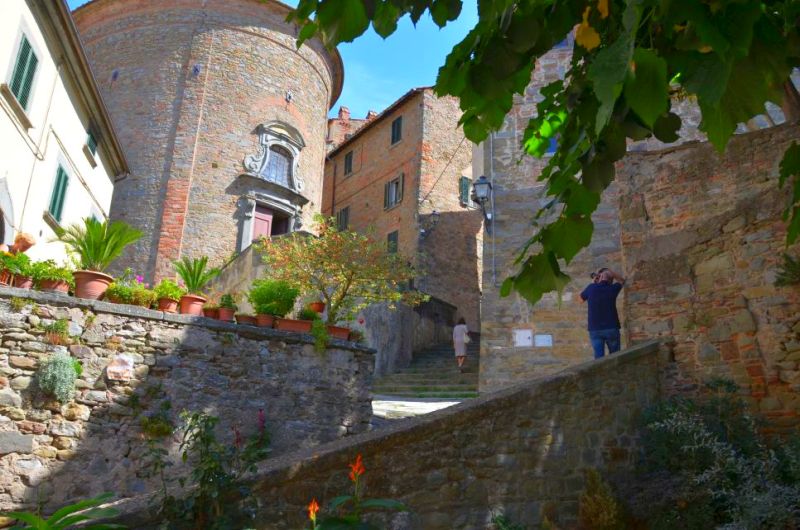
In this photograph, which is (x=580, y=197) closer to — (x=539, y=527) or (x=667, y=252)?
(x=539, y=527)

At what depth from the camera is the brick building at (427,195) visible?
71.3 feet

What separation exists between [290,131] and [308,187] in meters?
2.02

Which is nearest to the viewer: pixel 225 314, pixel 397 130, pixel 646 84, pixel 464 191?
pixel 646 84

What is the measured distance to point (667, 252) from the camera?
7.20 meters

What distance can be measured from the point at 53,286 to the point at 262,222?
13.6 metres

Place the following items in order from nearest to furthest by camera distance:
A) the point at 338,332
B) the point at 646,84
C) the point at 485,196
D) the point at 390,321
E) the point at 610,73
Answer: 1. the point at 610,73
2. the point at 646,84
3. the point at 338,332
4. the point at 485,196
5. the point at 390,321

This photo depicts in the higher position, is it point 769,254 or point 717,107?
point 769,254

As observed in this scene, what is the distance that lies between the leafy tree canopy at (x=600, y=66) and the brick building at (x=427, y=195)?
1735cm

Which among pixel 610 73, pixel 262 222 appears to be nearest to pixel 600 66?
pixel 610 73

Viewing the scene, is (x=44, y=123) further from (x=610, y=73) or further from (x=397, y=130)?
(x=397, y=130)

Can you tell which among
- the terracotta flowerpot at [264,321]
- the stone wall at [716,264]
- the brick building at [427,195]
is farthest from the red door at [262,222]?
the stone wall at [716,264]

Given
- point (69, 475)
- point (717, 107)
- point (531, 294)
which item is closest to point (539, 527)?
point (531, 294)

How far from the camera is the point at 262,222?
20719 mm

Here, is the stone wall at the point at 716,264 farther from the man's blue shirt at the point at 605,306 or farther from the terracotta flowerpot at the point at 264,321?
the terracotta flowerpot at the point at 264,321
